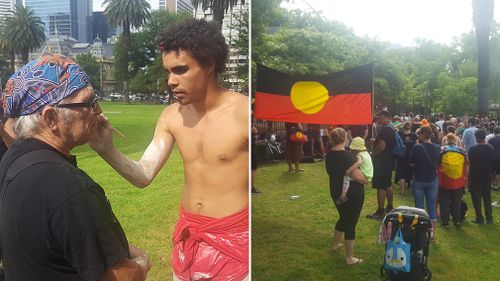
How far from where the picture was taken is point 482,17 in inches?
66.9

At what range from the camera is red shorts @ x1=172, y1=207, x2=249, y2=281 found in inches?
58.5

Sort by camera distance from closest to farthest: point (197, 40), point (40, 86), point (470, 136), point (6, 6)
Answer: point (40, 86), point (197, 40), point (470, 136), point (6, 6)

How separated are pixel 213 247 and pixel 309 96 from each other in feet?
2.29

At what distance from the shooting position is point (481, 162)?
1802mm

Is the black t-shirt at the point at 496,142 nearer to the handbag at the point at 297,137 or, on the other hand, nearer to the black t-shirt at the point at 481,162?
the black t-shirt at the point at 481,162

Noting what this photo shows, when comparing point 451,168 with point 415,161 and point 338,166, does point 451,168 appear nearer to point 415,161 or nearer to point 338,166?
point 415,161

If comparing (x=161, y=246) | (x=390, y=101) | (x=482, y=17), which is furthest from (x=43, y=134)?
(x=482, y=17)

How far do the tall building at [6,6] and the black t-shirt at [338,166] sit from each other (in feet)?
5.05

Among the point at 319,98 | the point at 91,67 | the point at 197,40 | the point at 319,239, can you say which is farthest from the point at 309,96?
the point at 91,67

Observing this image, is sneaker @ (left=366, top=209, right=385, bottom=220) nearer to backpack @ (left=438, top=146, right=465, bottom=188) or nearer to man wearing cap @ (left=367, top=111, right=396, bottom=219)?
man wearing cap @ (left=367, top=111, right=396, bottom=219)

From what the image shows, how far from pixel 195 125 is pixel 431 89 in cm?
100

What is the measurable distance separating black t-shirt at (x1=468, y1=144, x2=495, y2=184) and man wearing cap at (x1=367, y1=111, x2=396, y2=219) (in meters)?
0.33

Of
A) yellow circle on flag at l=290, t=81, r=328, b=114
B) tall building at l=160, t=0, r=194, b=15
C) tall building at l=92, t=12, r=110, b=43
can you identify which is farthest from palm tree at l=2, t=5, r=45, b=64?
yellow circle on flag at l=290, t=81, r=328, b=114

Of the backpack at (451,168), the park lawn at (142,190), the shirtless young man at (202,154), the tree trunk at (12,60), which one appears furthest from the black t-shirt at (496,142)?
the tree trunk at (12,60)
